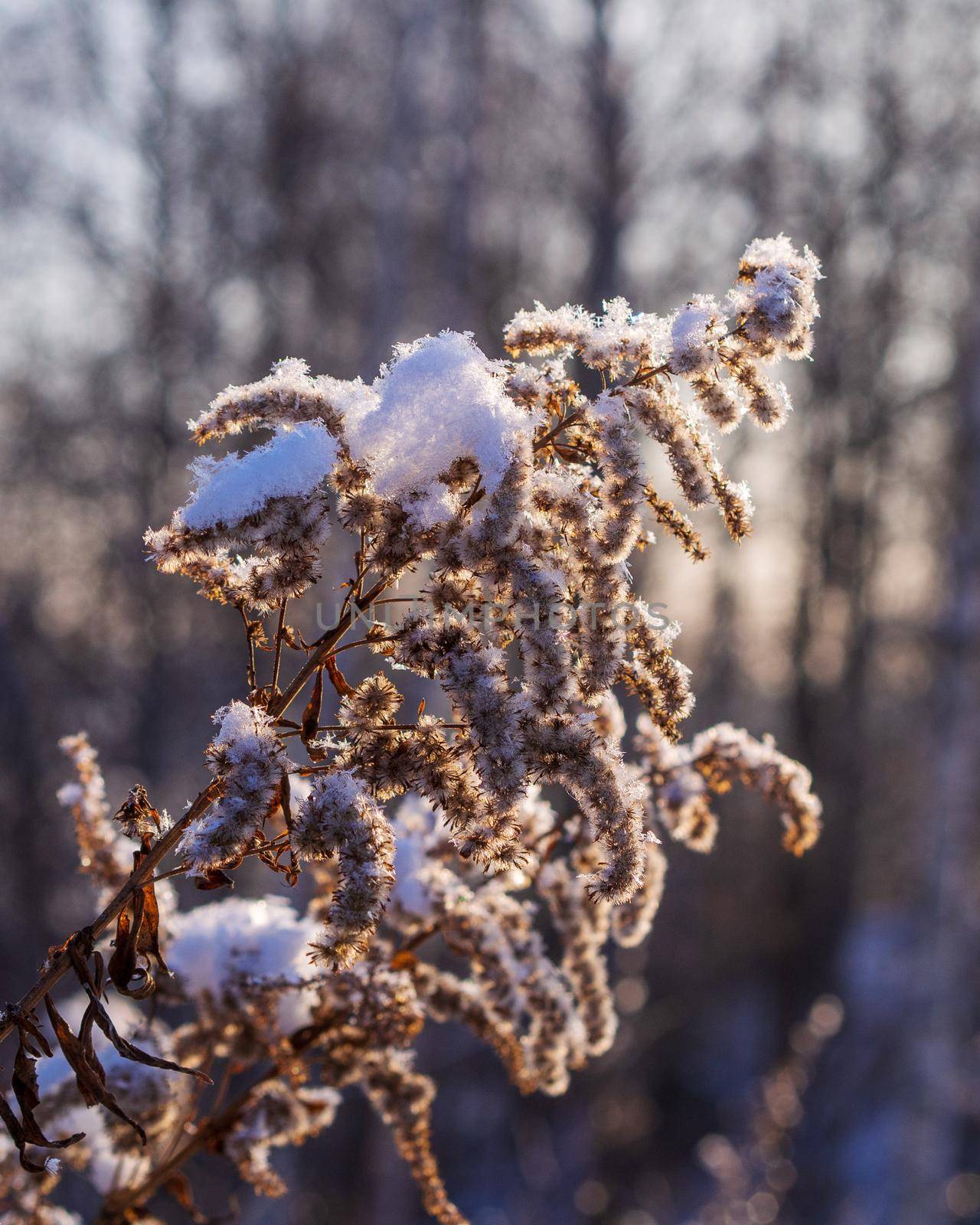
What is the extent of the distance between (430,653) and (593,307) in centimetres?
693

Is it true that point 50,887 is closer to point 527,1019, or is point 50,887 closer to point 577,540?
point 527,1019

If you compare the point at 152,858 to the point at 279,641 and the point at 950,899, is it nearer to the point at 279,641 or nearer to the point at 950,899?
the point at 279,641

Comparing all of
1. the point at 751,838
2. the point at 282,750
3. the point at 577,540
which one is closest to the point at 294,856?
the point at 282,750

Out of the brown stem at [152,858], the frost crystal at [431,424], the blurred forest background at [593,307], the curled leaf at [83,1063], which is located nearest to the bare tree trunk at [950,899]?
the blurred forest background at [593,307]

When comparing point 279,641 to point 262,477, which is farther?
point 279,641

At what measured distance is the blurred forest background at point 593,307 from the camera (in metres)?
8.77

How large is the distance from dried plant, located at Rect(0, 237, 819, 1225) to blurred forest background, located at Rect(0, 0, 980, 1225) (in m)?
5.79

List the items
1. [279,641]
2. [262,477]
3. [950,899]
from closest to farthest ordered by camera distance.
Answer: [262,477] → [279,641] → [950,899]

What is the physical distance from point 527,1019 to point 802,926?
11.7m

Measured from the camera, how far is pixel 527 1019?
171 centimetres

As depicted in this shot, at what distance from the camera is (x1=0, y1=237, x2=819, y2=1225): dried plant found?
1.02 metres

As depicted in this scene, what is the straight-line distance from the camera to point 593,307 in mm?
7531

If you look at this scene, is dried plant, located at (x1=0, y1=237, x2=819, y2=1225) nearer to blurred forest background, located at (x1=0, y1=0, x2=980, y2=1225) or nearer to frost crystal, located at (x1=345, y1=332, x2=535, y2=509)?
frost crystal, located at (x1=345, y1=332, x2=535, y2=509)

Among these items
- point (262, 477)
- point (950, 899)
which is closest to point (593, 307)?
point (950, 899)
